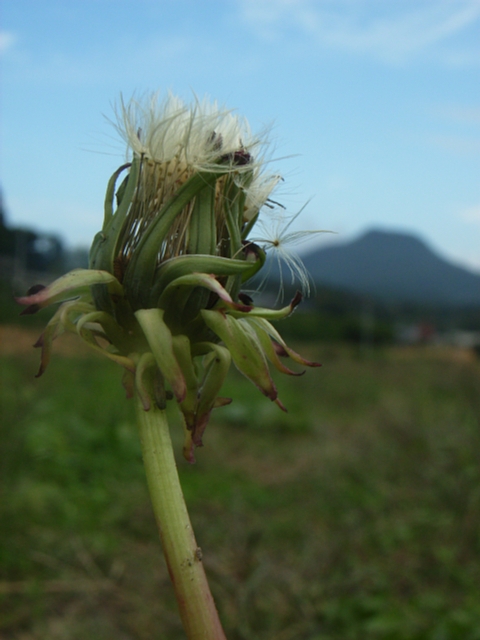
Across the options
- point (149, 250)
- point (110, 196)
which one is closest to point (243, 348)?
point (149, 250)

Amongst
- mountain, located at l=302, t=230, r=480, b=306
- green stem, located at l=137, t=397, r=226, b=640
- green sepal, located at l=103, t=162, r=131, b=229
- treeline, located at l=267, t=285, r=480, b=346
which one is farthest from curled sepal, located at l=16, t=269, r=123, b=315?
mountain, located at l=302, t=230, r=480, b=306

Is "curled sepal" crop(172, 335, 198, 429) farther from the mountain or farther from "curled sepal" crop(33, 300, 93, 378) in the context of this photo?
the mountain

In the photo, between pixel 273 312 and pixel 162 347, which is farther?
pixel 273 312

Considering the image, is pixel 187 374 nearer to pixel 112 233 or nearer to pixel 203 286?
pixel 203 286

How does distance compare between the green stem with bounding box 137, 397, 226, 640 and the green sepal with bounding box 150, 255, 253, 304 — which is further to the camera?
the green sepal with bounding box 150, 255, 253, 304

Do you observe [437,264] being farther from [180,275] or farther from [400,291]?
[180,275]

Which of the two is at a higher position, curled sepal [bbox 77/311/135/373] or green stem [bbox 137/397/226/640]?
curled sepal [bbox 77/311/135/373]

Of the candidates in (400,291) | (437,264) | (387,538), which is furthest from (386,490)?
(437,264)
